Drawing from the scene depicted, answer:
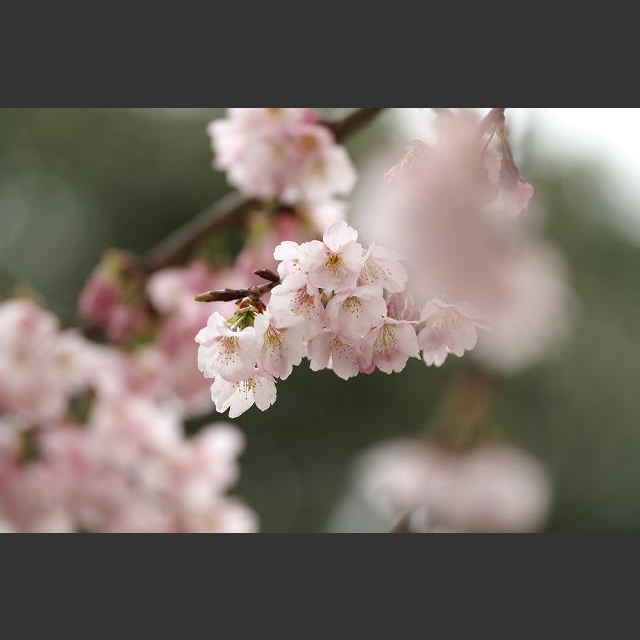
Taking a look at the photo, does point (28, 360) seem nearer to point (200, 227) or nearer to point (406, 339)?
point (200, 227)

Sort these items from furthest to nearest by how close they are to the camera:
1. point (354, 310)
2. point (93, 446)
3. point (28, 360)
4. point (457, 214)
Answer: point (93, 446) → point (28, 360) → point (457, 214) → point (354, 310)

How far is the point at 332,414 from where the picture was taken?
6.51m

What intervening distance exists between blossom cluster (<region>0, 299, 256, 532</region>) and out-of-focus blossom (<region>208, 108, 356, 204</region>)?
0.40 m

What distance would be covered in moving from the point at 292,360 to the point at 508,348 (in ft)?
4.57

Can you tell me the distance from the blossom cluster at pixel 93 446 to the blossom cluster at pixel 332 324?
76 centimetres

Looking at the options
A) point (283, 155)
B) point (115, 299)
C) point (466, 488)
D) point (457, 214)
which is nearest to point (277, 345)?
point (457, 214)

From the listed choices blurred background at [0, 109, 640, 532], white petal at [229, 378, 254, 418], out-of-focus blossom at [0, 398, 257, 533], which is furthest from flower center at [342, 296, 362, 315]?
blurred background at [0, 109, 640, 532]

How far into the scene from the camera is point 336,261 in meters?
0.80

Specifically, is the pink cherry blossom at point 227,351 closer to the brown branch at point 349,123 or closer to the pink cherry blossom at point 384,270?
the pink cherry blossom at point 384,270

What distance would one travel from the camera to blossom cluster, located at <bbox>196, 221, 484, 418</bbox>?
79 centimetres

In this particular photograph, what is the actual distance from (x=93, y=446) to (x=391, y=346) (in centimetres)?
105

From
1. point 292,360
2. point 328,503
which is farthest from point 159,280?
point 328,503

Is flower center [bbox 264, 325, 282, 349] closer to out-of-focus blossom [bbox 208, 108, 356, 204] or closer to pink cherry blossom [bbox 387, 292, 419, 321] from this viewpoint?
pink cherry blossom [bbox 387, 292, 419, 321]

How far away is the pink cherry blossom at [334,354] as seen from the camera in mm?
802
